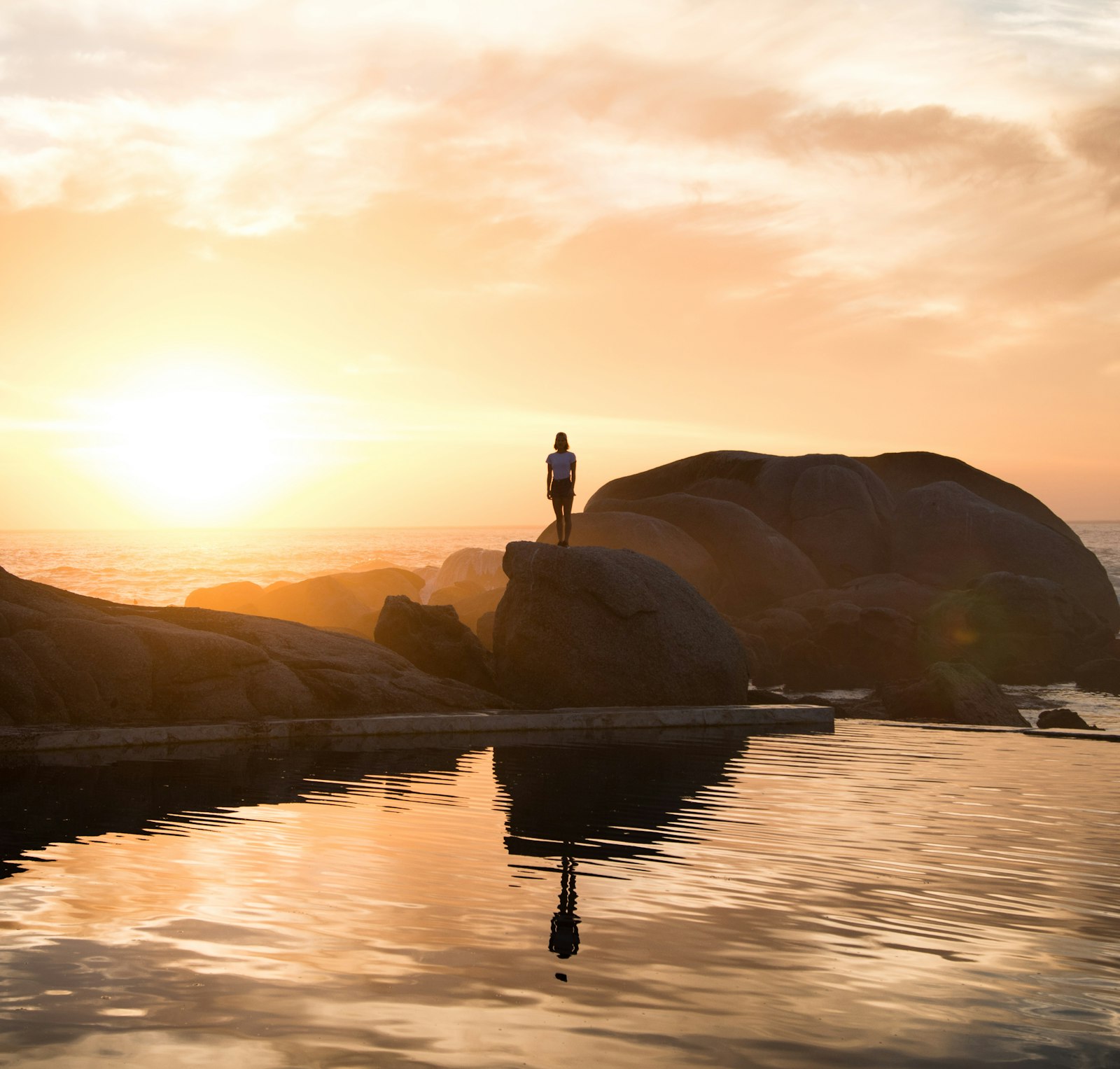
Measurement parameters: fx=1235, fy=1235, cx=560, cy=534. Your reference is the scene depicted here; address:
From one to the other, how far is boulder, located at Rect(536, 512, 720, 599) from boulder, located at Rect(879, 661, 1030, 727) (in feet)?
34.7

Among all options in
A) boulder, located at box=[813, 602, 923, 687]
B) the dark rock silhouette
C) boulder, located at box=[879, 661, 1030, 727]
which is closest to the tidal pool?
boulder, located at box=[879, 661, 1030, 727]

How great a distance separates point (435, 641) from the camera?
16141mm

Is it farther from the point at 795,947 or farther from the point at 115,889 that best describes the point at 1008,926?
the point at 115,889

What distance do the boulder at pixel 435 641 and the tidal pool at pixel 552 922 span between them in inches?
225

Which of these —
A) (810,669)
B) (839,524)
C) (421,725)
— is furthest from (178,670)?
(839,524)

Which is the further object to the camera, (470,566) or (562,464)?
(470,566)

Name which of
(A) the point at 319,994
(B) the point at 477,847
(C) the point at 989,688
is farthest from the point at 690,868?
(C) the point at 989,688

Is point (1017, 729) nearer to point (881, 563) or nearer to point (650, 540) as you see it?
point (650, 540)

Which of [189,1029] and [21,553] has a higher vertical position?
[21,553]

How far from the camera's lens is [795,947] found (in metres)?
5.28

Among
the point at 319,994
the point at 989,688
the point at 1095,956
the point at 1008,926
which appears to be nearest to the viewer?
the point at 319,994

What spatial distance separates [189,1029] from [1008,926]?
366 centimetres

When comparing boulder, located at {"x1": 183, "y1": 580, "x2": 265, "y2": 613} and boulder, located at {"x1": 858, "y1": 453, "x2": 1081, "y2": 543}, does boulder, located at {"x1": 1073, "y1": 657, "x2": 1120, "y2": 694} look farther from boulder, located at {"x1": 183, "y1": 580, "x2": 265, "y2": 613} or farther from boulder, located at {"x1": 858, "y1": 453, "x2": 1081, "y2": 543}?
boulder, located at {"x1": 183, "y1": 580, "x2": 265, "y2": 613}

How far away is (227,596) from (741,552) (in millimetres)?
11903
